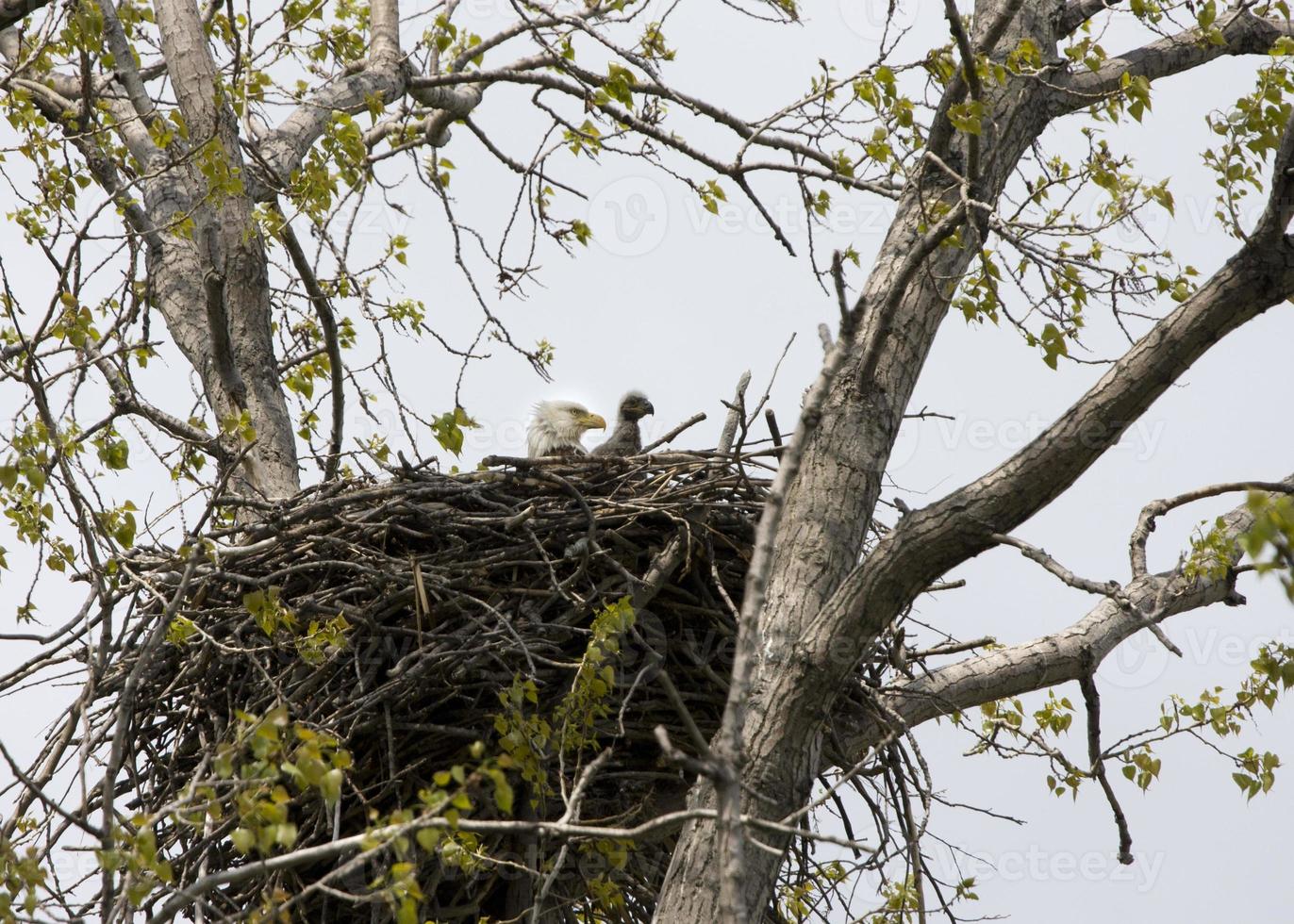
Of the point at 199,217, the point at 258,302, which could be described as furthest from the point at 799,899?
the point at 199,217

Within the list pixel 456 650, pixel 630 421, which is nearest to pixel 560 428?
pixel 630 421

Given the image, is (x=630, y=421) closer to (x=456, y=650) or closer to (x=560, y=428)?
(x=560, y=428)

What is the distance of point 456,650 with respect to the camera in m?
4.63

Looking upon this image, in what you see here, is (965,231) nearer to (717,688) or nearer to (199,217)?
(717,688)

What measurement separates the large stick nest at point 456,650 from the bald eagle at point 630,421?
164 centimetres

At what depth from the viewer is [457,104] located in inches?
291

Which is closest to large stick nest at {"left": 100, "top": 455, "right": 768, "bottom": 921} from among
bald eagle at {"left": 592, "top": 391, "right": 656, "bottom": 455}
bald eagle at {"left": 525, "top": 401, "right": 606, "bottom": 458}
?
bald eagle at {"left": 592, "top": 391, "right": 656, "bottom": 455}

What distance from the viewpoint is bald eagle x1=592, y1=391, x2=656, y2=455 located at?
6.88 meters

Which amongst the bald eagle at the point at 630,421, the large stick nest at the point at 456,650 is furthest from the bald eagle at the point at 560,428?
the large stick nest at the point at 456,650

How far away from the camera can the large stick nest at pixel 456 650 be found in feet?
15.3

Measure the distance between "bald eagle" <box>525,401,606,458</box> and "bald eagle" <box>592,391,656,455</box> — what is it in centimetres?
18

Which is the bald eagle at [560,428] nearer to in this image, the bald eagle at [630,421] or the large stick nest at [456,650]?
the bald eagle at [630,421]

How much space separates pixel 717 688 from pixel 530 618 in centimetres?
76

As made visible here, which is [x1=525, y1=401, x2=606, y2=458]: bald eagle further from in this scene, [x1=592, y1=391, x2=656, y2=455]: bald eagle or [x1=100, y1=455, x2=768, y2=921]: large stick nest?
[x1=100, y1=455, x2=768, y2=921]: large stick nest
